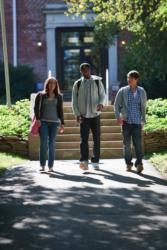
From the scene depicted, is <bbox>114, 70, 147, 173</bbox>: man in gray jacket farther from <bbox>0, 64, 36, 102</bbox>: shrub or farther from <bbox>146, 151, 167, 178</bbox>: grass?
<bbox>0, 64, 36, 102</bbox>: shrub

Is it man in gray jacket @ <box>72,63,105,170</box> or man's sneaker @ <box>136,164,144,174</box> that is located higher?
man in gray jacket @ <box>72,63,105,170</box>

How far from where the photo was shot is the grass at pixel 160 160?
1045cm

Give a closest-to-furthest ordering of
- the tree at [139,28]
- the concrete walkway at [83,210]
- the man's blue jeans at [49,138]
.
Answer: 1. the concrete walkway at [83,210]
2. the man's blue jeans at [49,138]
3. the tree at [139,28]

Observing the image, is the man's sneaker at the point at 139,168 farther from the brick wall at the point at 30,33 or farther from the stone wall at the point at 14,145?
the brick wall at the point at 30,33

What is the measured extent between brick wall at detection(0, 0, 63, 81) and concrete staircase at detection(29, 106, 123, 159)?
1283 centimetres

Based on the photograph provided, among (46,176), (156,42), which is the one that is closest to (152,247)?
(46,176)

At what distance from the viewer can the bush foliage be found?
1327cm

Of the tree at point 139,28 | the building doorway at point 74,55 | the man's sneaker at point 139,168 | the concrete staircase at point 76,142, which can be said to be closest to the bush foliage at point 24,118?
the concrete staircase at point 76,142

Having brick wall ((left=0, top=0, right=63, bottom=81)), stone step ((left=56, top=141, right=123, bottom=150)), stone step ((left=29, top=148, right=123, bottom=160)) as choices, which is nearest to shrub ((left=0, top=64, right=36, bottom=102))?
brick wall ((left=0, top=0, right=63, bottom=81))

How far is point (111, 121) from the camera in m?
14.1

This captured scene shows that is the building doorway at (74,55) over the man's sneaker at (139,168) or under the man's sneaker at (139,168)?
over

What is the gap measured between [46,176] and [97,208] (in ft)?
8.41

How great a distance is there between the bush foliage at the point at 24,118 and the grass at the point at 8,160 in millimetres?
675

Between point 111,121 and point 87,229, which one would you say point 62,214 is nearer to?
point 87,229
